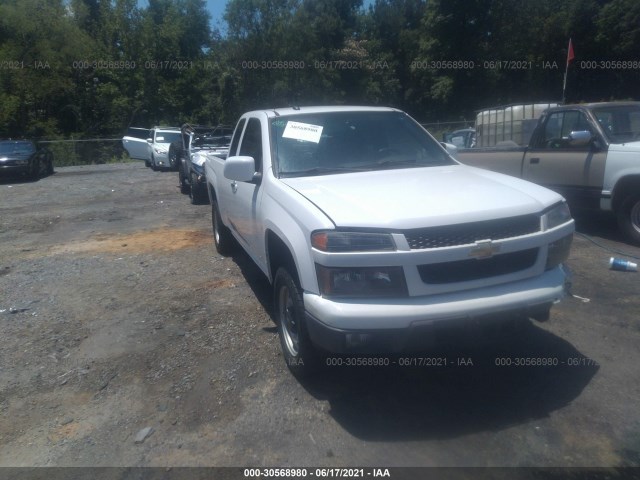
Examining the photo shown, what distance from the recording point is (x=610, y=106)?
26.7 feet

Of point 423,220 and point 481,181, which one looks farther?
point 481,181

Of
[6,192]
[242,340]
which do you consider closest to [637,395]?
[242,340]

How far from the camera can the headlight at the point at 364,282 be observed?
11.5 ft

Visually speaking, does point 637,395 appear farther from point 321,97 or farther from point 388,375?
point 321,97

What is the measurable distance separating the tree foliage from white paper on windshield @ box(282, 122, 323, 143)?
3279cm

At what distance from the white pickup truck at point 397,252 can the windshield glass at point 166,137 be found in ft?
69.5

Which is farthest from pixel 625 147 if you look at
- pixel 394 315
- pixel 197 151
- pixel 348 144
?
pixel 197 151

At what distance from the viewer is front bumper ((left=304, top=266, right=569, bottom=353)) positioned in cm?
344

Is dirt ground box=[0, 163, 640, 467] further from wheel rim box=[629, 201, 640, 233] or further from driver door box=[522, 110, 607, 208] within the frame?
driver door box=[522, 110, 607, 208]

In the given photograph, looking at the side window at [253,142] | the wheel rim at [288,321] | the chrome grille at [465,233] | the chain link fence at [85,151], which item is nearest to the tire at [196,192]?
the side window at [253,142]

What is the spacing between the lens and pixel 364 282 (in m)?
3.54

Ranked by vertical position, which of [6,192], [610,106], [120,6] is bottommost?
[6,192]

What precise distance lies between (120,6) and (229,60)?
35.2ft

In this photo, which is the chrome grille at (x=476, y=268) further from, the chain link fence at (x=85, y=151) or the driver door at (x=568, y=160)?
the chain link fence at (x=85, y=151)
